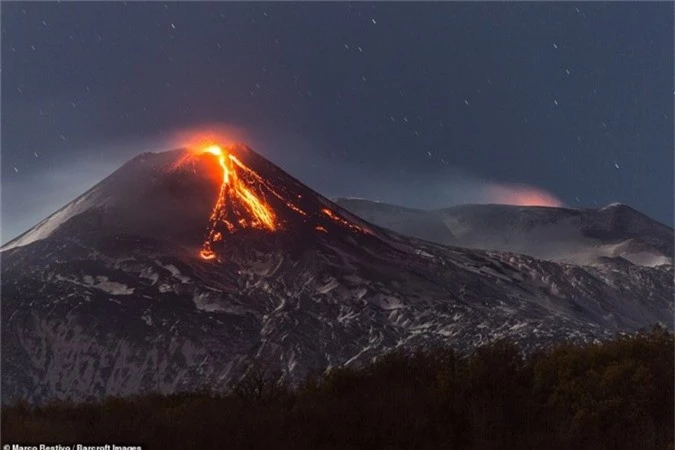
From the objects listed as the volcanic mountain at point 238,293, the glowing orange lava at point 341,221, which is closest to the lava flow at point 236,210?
the volcanic mountain at point 238,293

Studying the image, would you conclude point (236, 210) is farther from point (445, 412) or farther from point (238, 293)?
point (445, 412)

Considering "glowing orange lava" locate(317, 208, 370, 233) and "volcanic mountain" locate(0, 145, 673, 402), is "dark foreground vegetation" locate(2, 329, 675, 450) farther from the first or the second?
"glowing orange lava" locate(317, 208, 370, 233)

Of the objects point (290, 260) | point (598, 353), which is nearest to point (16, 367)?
point (290, 260)

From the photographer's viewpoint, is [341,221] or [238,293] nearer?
[238,293]

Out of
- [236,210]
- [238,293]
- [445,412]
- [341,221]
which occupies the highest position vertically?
[236,210]

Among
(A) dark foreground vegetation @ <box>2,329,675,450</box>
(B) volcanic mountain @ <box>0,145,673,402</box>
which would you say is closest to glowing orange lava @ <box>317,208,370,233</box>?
(B) volcanic mountain @ <box>0,145,673,402</box>

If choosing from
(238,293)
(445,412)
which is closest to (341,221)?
(238,293)
